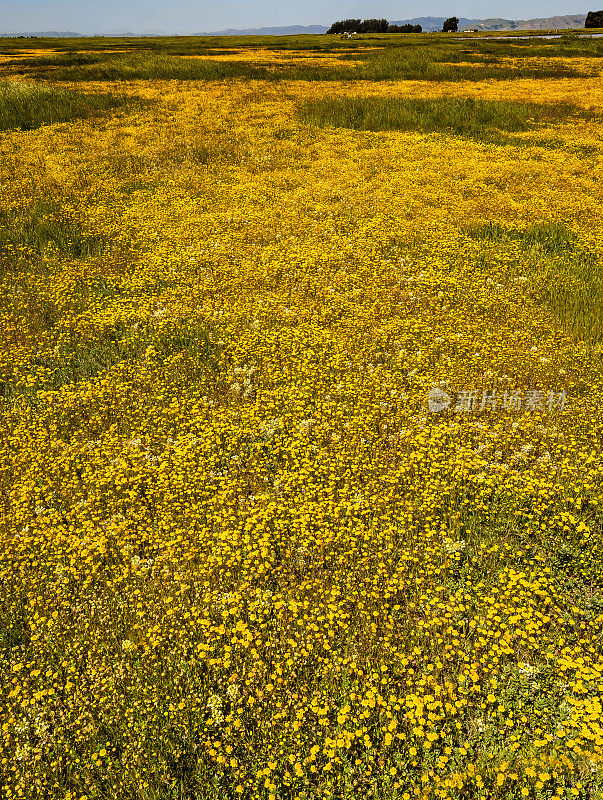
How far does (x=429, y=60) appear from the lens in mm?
46750

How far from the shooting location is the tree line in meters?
123

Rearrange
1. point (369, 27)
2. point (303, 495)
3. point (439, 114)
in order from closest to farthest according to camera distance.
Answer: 1. point (303, 495)
2. point (439, 114)
3. point (369, 27)

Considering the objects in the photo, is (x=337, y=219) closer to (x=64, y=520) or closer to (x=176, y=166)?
(x=176, y=166)

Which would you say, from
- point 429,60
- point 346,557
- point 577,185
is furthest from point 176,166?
point 429,60

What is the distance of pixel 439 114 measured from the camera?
27297 millimetres

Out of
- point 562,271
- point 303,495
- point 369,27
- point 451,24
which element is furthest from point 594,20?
point 303,495

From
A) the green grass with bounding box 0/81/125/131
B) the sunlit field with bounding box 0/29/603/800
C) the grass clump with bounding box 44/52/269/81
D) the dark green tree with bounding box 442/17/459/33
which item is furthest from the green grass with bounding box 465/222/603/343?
the dark green tree with bounding box 442/17/459/33

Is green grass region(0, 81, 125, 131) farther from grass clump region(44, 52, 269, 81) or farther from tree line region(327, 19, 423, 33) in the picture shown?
tree line region(327, 19, 423, 33)

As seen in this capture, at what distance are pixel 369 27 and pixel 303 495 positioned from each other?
154666 millimetres

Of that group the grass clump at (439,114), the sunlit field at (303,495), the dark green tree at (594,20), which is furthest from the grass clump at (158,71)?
the dark green tree at (594,20)

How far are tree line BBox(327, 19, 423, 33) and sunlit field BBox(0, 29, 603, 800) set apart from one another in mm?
135956

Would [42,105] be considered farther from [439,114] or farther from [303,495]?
[303,495]

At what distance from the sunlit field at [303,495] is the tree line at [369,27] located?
13596cm

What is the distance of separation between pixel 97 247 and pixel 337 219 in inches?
305
